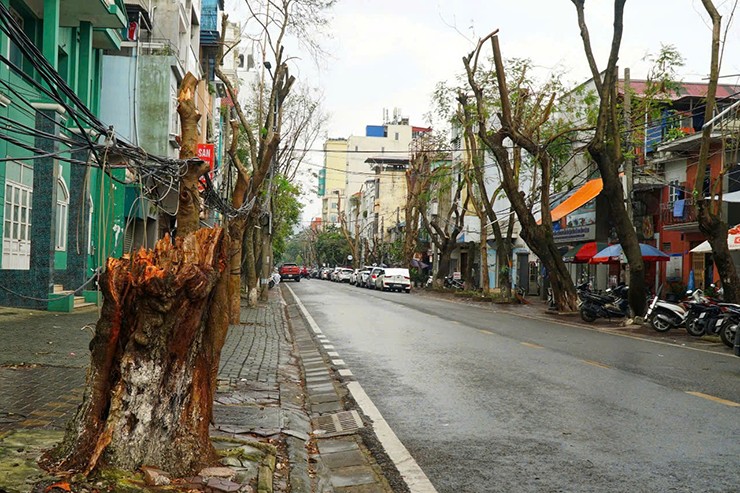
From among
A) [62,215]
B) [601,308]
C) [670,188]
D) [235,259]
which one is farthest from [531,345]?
[670,188]

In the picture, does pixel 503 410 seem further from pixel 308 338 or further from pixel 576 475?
pixel 308 338

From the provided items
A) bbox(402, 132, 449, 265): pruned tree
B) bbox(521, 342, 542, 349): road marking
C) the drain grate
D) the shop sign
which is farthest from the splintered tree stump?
bbox(402, 132, 449, 265): pruned tree

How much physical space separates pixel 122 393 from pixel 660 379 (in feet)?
27.5

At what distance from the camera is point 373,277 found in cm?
6031

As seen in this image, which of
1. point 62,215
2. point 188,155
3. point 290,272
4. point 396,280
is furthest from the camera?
point 290,272

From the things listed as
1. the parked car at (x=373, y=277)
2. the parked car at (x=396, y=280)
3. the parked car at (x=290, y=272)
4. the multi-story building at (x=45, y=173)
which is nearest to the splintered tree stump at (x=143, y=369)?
the multi-story building at (x=45, y=173)

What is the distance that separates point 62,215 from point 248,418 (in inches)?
654

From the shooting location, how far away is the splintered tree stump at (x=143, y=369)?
495 cm

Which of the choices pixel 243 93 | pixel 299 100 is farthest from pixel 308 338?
pixel 243 93

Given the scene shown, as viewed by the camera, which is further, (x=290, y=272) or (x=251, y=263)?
(x=290, y=272)

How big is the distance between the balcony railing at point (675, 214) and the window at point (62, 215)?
22367 mm

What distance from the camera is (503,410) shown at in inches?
341

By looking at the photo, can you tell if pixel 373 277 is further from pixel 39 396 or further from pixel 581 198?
pixel 39 396

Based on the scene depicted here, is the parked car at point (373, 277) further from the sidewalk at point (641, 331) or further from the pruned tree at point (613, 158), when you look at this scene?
the pruned tree at point (613, 158)
